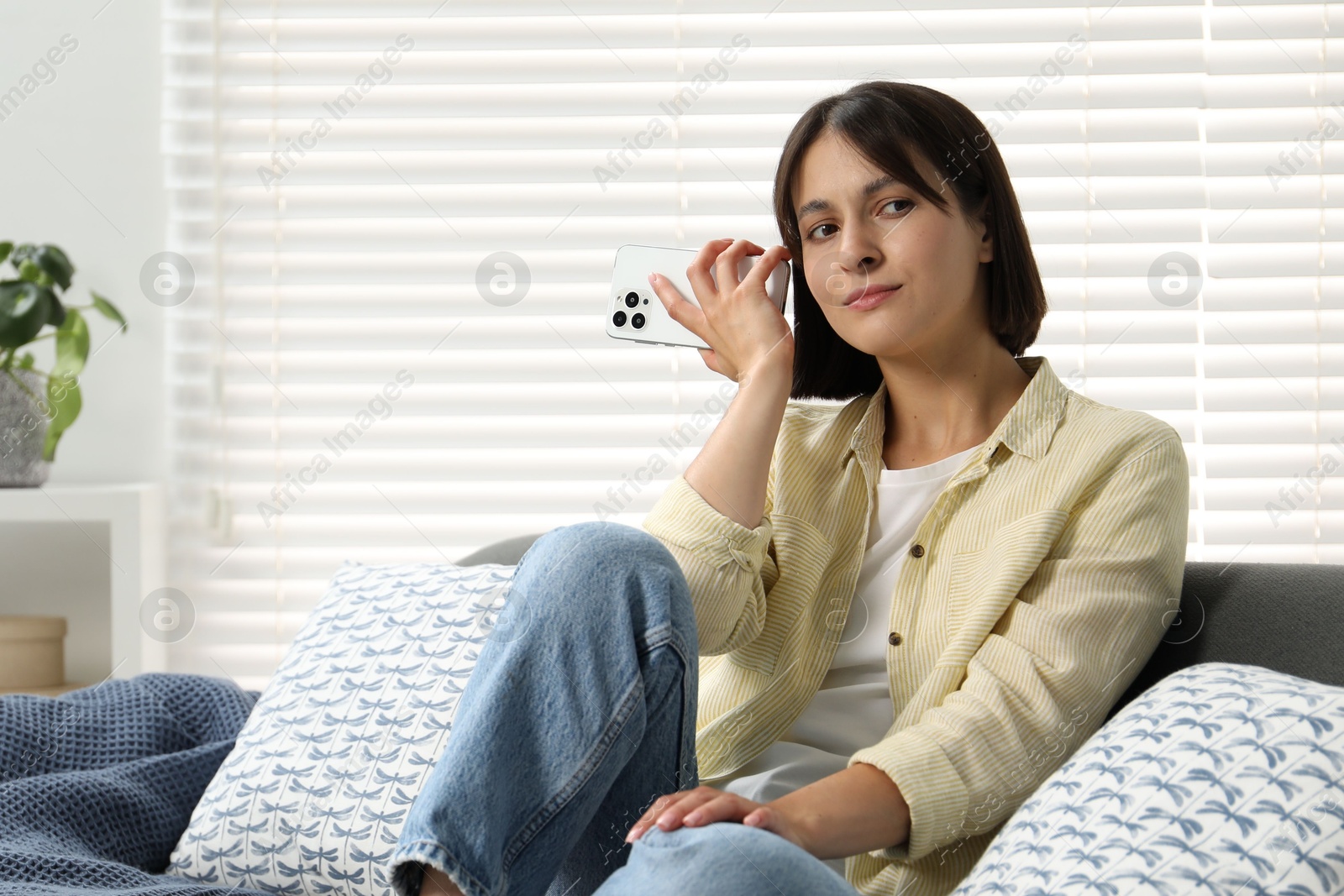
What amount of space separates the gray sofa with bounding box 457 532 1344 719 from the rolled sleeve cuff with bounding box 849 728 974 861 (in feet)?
0.69

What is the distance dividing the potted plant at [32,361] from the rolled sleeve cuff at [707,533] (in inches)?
46.7

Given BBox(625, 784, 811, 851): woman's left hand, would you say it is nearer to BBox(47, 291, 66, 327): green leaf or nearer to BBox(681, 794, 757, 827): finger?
BBox(681, 794, 757, 827): finger

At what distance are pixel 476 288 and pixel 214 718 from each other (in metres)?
0.85

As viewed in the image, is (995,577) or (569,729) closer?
(569,729)

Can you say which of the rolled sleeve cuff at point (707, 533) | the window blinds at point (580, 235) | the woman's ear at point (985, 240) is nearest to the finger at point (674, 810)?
the rolled sleeve cuff at point (707, 533)

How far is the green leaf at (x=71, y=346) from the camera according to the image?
171 cm

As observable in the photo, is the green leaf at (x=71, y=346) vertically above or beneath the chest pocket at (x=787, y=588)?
above

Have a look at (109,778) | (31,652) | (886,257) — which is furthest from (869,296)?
(31,652)

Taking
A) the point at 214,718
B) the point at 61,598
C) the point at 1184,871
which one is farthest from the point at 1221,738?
the point at 61,598

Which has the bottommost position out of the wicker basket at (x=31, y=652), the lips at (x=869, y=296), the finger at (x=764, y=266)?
the wicker basket at (x=31, y=652)

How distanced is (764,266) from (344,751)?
630 mm

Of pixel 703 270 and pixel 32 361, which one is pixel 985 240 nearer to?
pixel 703 270

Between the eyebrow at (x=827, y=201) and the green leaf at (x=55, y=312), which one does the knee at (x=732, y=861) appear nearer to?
the eyebrow at (x=827, y=201)

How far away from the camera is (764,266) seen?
1099 millimetres
